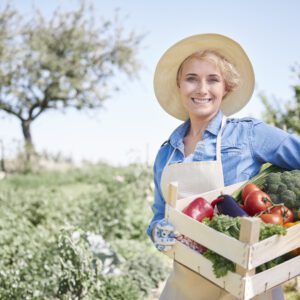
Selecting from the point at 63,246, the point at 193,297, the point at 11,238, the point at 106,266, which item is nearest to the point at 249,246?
the point at 193,297

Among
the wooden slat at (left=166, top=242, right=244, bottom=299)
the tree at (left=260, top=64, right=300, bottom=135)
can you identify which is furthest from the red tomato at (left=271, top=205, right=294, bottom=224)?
the tree at (left=260, top=64, right=300, bottom=135)

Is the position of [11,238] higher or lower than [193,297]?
lower

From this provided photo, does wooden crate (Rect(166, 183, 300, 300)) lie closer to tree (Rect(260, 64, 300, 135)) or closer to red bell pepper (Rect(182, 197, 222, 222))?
red bell pepper (Rect(182, 197, 222, 222))

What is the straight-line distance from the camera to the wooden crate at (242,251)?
1806 millimetres

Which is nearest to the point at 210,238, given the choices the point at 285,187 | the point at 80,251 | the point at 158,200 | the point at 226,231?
the point at 226,231

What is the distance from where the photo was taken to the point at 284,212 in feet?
6.93

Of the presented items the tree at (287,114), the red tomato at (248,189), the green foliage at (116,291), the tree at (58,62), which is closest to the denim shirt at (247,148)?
the red tomato at (248,189)

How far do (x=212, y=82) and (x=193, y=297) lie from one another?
994 mm

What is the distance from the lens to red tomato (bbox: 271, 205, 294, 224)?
82.6 inches

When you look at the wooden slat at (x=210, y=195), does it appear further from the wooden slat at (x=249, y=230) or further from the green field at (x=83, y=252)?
the green field at (x=83, y=252)

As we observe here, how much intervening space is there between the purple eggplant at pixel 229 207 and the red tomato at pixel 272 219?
8 cm

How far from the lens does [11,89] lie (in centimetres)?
2150

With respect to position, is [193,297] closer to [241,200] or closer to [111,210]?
[241,200]

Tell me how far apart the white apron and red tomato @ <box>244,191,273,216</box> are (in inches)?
9.5
